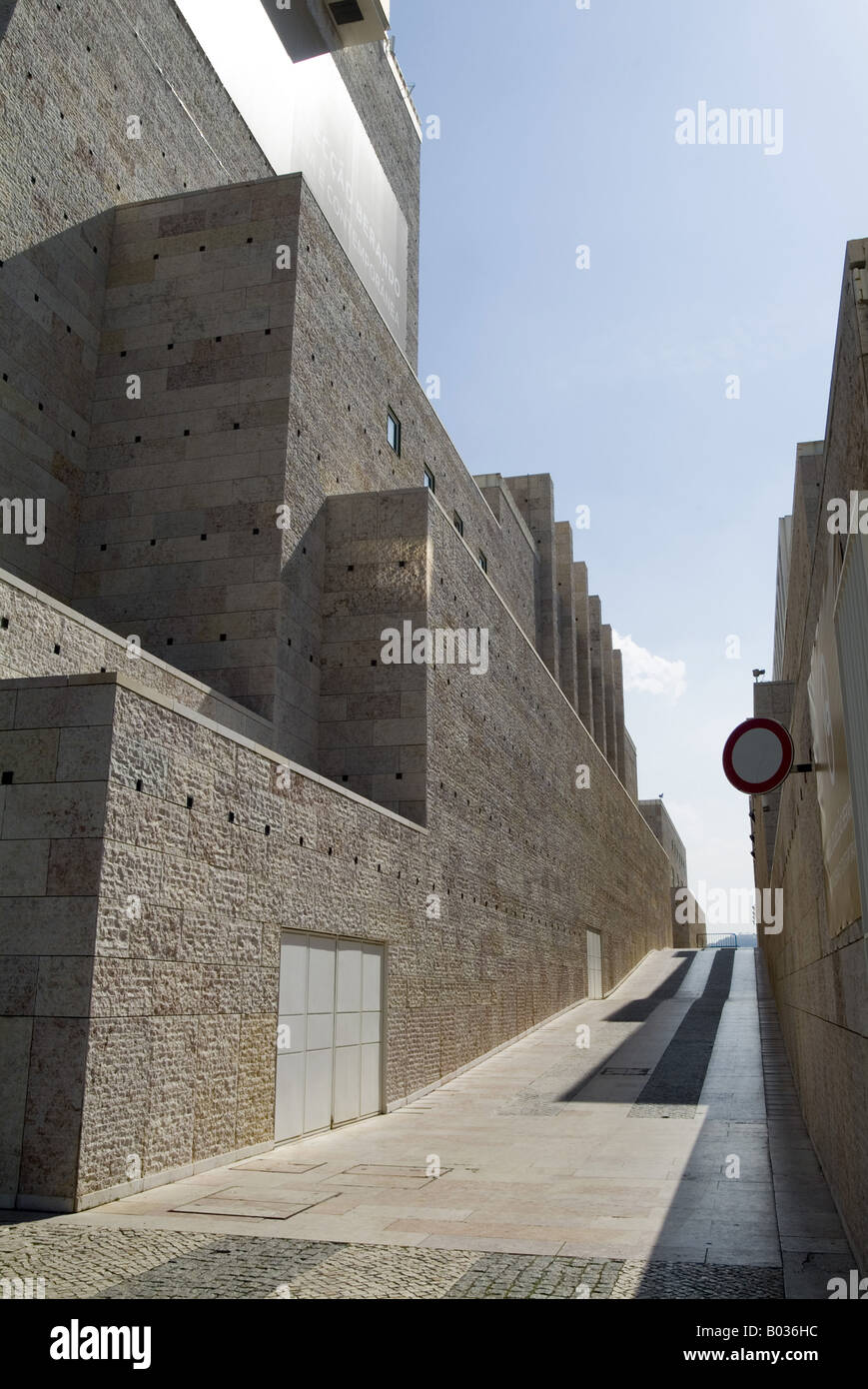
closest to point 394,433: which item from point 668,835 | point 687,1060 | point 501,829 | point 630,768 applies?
point 501,829

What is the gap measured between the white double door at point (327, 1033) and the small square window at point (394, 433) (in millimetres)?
12551

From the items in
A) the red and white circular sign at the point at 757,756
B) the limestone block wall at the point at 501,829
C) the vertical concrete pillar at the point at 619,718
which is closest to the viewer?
the red and white circular sign at the point at 757,756

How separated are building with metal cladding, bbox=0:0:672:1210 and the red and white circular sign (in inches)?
233

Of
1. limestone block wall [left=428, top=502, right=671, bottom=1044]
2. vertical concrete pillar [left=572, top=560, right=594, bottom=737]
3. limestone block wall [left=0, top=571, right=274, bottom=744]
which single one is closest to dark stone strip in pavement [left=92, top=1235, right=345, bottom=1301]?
limestone block wall [left=0, top=571, right=274, bottom=744]

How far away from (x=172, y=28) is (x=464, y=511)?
45.7 feet

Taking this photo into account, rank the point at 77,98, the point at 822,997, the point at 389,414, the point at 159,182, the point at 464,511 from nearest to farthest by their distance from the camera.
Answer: the point at 822,997 < the point at 77,98 < the point at 159,182 < the point at 389,414 < the point at 464,511

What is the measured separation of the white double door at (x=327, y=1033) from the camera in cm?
1343

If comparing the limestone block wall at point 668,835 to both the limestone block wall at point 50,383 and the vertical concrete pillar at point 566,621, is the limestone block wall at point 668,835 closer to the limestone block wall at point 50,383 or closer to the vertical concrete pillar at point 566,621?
the vertical concrete pillar at point 566,621

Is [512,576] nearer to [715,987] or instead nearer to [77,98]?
[715,987]

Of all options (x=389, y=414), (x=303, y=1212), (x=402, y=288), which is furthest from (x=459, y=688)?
(x=402, y=288)

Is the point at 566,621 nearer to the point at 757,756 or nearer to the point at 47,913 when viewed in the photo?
the point at 47,913

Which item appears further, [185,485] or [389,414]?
[389,414]

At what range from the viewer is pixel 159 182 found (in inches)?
835

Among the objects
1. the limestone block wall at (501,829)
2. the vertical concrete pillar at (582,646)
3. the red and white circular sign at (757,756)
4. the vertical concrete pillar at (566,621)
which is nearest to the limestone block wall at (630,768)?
the vertical concrete pillar at (582,646)
